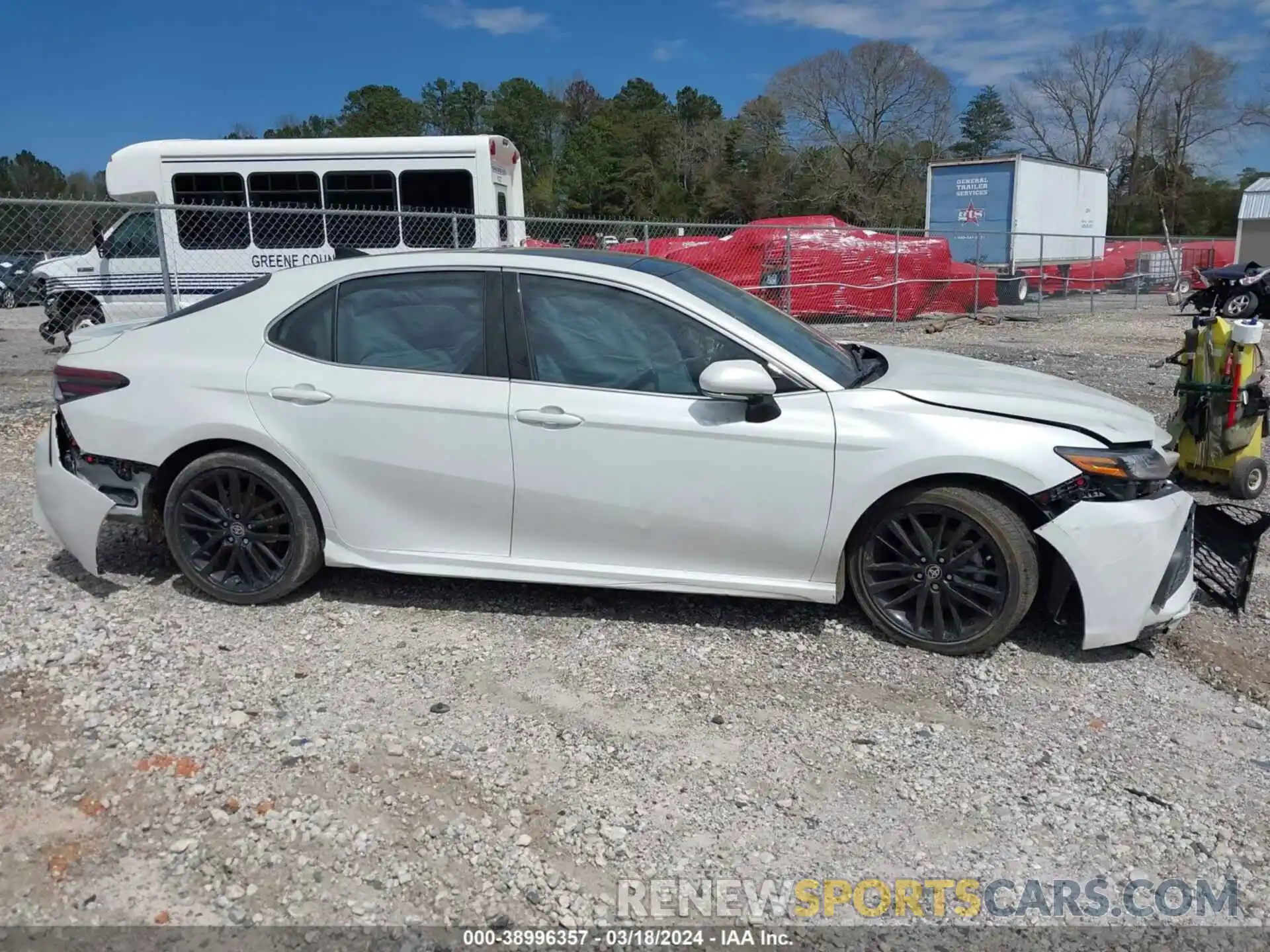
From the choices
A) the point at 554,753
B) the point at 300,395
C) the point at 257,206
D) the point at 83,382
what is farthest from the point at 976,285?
the point at 554,753

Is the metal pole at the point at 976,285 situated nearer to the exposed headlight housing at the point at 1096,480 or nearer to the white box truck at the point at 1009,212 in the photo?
the white box truck at the point at 1009,212

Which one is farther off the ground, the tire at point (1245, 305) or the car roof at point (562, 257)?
the car roof at point (562, 257)

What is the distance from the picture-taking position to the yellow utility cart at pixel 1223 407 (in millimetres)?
5941

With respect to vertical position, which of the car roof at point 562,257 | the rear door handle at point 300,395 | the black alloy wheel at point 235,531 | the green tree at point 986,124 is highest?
the green tree at point 986,124

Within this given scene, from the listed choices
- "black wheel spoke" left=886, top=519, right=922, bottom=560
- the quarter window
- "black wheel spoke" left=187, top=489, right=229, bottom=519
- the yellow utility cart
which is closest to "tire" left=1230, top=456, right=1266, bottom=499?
the yellow utility cart

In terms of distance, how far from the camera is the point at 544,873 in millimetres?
2684

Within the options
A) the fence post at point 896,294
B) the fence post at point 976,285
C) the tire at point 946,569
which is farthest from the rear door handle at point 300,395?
the fence post at point 976,285

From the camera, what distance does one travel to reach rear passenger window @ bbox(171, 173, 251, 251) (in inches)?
524

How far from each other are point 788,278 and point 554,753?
1387 cm

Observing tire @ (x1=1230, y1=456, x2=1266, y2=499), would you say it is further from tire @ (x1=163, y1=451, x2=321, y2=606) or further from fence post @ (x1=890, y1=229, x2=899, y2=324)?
fence post @ (x1=890, y1=229, x2=899, y2=324)

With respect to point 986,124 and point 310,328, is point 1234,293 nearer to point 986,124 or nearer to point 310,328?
point 310,328

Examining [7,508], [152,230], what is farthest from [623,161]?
[7,508]

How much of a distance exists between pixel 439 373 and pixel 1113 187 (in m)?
64.3

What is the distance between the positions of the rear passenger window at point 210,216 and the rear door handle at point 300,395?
10.3 meters
